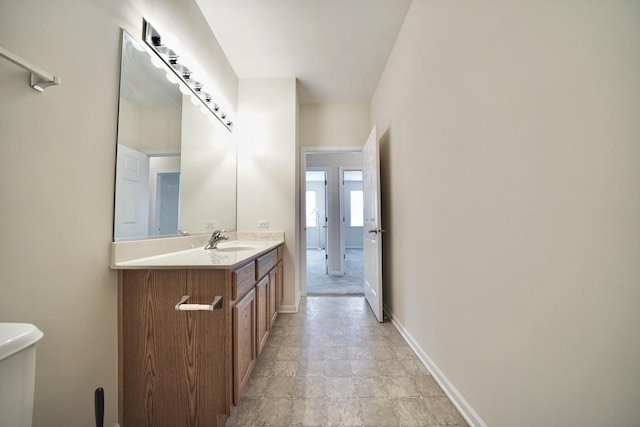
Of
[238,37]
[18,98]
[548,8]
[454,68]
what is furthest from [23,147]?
[238,37]

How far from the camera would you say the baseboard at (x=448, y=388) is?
1.14 m

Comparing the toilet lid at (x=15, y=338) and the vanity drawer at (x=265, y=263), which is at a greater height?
the toilet lid at (x=15, y=338)

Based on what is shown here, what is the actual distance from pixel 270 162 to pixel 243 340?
75.2 inches

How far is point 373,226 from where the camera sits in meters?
2.62

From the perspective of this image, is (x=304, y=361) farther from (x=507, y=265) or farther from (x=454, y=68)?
(x=454, y=68)

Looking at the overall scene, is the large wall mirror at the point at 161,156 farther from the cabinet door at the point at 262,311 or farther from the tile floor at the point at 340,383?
the tile floor at the point at 340,383

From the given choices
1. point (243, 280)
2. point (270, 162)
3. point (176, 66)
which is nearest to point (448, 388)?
point (243, 280)

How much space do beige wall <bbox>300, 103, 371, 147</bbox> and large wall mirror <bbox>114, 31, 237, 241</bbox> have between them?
1474mm

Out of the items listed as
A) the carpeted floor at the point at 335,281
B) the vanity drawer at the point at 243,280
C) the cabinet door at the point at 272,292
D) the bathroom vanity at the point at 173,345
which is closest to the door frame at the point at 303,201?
the carpeted floor at the point at 335,281

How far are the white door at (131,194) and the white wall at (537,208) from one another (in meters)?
1.66

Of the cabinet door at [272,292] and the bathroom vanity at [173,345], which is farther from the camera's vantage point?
the cabinet door at [272,292]

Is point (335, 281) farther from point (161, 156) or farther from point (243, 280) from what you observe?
point (161, 156)

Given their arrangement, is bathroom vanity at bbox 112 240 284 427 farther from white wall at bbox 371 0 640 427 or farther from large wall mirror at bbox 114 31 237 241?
white wall at bbox 371 0 640 427

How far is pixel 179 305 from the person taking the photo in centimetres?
104
